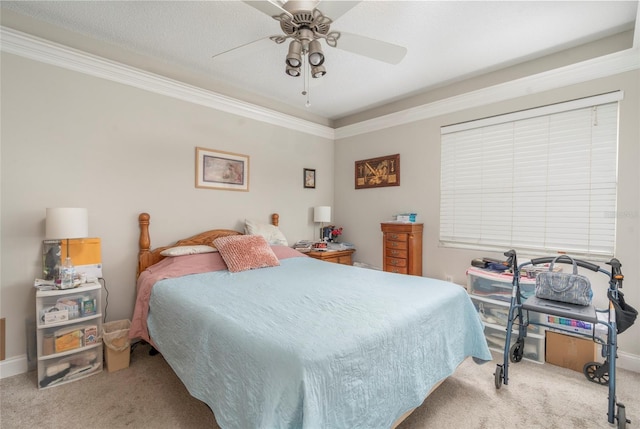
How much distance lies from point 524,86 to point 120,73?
390cm

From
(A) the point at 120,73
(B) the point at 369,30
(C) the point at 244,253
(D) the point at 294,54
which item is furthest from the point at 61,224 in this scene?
(B) the point at 369,30

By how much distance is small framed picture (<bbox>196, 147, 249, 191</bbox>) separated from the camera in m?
3.23

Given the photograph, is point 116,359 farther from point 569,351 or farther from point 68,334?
point 569,351

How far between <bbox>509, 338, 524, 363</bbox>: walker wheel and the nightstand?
2135 millimetres

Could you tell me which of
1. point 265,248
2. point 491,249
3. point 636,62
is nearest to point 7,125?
point 265,248

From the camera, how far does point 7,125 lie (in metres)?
2.21

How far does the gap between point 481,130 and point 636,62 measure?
1.20m

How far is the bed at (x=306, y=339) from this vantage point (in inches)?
45.2

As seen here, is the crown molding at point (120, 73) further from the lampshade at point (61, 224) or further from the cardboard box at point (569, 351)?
the cardboard box at point (569, 351)

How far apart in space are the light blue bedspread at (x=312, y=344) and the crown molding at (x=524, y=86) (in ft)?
7.20

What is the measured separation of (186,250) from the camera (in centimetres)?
279

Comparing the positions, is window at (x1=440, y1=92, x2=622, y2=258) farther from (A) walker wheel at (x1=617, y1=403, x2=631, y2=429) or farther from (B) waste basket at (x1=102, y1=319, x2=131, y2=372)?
(B) waste basket at (x1=102, y1=319, x2=131, y2=372)

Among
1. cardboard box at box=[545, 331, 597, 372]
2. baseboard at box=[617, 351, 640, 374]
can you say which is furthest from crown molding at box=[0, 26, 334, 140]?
baseboard at box=[617, 351, 640, 374]

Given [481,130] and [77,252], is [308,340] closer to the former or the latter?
[77,252]
